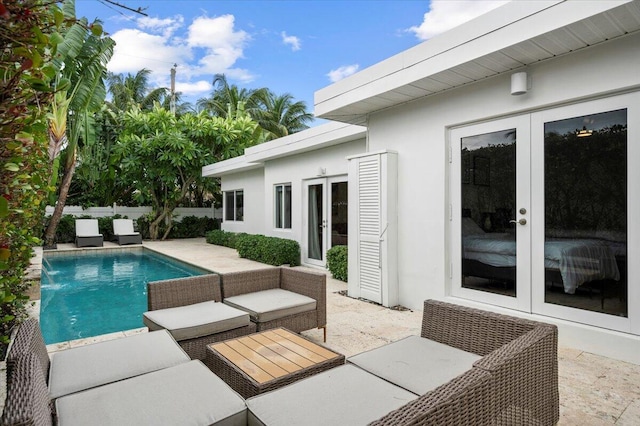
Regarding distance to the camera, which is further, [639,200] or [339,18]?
[339,18]

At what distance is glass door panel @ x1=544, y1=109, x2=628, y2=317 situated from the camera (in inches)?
161

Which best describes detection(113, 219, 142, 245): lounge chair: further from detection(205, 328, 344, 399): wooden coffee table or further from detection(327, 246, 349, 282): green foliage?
detection(205, 328, 344, 399): wooden coffee table

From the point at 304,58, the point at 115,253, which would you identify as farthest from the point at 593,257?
the point at 304,58

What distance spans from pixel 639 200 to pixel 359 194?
3.92 m

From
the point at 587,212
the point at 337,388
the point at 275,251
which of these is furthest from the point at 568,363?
the point at 275,251

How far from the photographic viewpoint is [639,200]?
12.9ft

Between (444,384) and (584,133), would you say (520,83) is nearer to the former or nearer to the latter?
(584,133)

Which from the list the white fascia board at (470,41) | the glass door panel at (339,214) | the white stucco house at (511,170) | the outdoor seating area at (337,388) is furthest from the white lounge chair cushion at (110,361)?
the glass door panel at (339,214)

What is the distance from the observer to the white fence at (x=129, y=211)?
59.4 feet

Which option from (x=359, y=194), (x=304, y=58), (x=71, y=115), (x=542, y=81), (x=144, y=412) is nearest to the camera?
(x=144, y=412)

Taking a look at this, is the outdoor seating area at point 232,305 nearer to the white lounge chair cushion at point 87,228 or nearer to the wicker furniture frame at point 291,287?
the wicker furniture frame at point 291,287

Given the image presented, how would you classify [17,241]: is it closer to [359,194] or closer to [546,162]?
[359,194]

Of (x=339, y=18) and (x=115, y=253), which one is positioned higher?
(x=339, y=18)

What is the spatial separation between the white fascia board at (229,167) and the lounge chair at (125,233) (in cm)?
401
